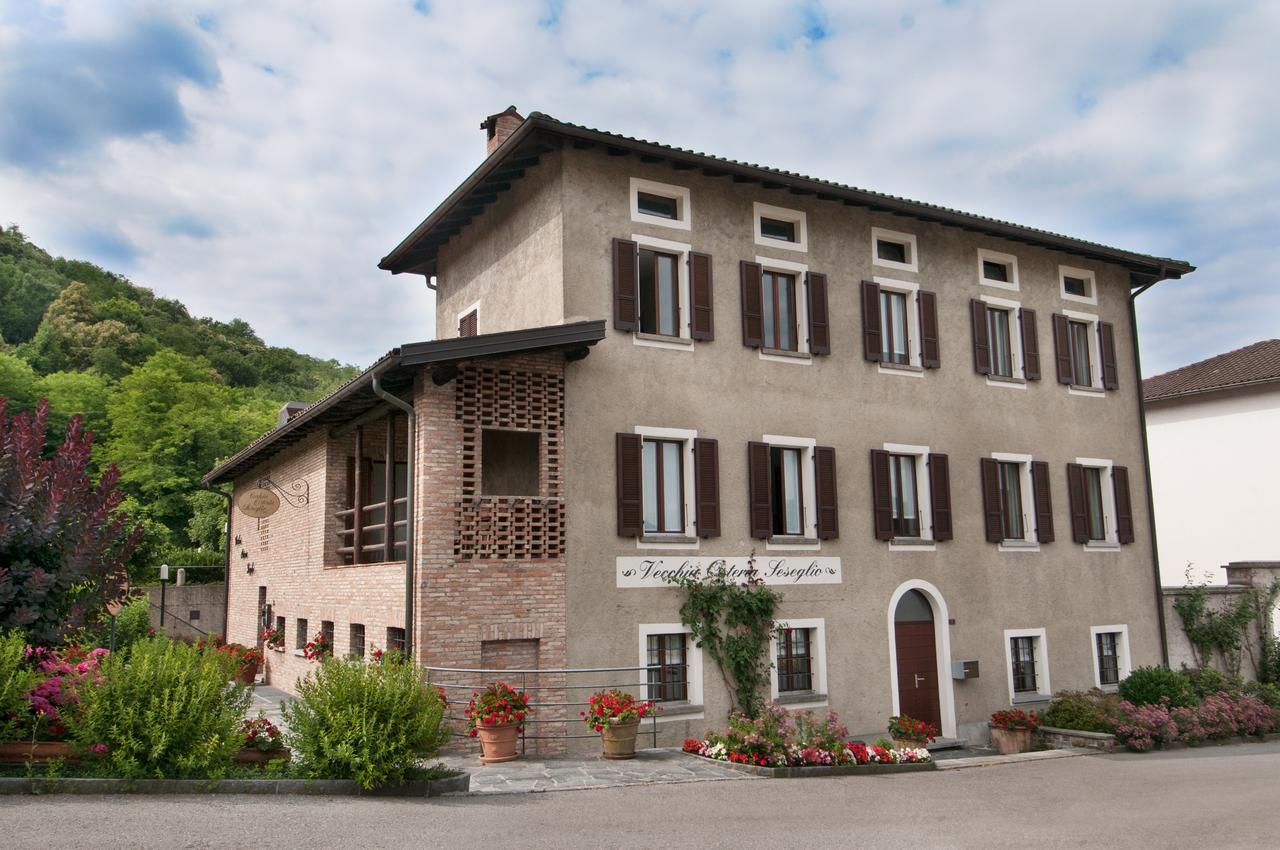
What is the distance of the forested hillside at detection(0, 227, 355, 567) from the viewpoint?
4647cm

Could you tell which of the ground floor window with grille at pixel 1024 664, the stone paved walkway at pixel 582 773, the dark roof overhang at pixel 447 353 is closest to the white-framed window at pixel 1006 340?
the ground floor window with grille at pixel 1024 664

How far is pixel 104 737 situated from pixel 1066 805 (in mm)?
10031

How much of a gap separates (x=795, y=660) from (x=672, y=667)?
231 cm

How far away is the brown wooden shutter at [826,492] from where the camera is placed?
657 inches

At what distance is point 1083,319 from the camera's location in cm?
2117

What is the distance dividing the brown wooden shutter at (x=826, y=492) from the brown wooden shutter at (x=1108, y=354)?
314 inches

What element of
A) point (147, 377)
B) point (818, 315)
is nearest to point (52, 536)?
point (818, 315)

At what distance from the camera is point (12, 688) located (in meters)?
8.97

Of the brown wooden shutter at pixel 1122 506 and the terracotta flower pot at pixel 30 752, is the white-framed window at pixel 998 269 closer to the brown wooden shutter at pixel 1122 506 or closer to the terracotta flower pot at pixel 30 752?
the brown wooden shutter at pixel 1122 506

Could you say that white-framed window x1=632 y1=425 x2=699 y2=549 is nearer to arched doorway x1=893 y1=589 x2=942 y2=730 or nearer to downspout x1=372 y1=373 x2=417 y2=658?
downspout x1=372 y1=373 x2=417 y2=658

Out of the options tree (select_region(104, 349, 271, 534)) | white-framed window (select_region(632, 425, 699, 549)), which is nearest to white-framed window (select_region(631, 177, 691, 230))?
white-framed window (select_region(632, 425, 699, 549))

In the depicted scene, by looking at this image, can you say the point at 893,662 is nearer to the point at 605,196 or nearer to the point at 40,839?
the point at 605,196

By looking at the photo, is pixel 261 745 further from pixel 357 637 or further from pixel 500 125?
pixel 500 125

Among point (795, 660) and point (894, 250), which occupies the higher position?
point (894, 250)
